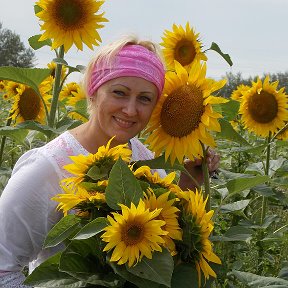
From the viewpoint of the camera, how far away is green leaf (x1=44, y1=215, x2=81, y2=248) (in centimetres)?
102

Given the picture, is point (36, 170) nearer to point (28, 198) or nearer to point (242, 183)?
point (28, 198)

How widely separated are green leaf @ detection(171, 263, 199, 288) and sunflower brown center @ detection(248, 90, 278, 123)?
63.4 inches

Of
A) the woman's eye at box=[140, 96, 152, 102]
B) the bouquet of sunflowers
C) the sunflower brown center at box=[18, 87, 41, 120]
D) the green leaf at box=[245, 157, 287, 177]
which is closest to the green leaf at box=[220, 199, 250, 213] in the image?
the green leaf at box=[245, 157, 287, 177]

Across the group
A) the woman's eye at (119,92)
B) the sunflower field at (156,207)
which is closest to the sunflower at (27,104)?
the sunflower field at (156,207)

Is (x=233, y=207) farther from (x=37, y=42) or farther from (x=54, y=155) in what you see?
(x=37, y=42)

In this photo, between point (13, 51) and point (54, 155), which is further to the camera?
point (13, 51)

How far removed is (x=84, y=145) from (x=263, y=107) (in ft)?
3.85

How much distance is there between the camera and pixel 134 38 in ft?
5.41

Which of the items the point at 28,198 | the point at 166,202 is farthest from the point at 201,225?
the point at 28,198

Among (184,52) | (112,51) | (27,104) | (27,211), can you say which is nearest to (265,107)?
(184,52)

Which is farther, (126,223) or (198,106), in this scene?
(198,106)

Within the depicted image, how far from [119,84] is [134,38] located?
0.65 ft

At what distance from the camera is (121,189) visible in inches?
38.0

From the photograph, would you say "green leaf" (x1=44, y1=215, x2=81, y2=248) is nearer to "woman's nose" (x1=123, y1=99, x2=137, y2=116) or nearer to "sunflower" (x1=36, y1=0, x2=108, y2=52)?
"woman's nose" (x1=123, y1=99, x2=137, y2=116)
